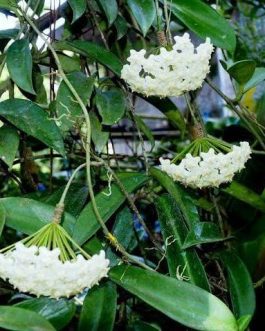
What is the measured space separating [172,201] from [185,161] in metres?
0.11

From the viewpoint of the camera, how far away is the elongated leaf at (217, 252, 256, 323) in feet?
2.96

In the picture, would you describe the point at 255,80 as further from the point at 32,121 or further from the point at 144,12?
the point at 32,121

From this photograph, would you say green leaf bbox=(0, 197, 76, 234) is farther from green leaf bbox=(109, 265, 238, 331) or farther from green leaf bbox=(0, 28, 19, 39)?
green leaf bbox=(0, 28, 19, 39)

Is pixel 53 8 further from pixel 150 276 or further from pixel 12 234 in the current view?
pixel 12 234

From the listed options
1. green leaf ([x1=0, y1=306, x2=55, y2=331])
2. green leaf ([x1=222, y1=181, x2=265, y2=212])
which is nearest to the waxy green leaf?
green leaf ([x1=222, y1=181, x2=265, y2=212])

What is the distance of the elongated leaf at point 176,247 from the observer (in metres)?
0.83


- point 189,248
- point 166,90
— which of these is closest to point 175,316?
point 189,248

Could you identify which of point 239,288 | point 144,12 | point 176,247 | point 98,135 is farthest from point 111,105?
point 239,288

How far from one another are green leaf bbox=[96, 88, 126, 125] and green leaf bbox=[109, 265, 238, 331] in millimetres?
269

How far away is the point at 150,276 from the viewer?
0.74 metres

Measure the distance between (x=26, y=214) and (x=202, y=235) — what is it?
0.26 meters

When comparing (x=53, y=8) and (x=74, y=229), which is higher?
(x=53, y=8)

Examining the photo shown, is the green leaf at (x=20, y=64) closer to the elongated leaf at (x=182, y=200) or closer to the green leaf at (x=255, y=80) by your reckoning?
the elongated leaf at (x=182, y=200)

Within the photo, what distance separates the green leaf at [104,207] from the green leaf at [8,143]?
5.3 inches
